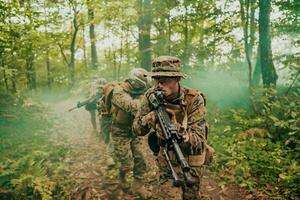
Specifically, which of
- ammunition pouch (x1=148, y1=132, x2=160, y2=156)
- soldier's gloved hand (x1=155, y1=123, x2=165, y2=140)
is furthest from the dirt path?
soldier's gloved hand (x1=155, y1=123, x2=165, y2=140)

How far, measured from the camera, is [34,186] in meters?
5.74

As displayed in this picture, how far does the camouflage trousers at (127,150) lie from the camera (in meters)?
6.31

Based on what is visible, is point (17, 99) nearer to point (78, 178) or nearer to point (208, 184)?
point (78, 178)

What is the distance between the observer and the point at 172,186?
4016mm

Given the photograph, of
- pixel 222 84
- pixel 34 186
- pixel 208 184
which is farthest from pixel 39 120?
pixel 222 84

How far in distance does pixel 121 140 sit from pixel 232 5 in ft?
26.5

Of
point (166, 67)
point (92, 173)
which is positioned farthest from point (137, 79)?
point (92, 173)

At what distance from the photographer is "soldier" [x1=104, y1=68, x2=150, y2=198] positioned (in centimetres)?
617

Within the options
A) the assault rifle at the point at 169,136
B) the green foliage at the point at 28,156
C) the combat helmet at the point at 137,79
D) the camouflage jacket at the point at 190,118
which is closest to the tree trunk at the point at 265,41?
the combat helmet at the point at 137,79

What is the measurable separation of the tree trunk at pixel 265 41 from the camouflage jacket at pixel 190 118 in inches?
292

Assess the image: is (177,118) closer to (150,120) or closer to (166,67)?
(150,120)

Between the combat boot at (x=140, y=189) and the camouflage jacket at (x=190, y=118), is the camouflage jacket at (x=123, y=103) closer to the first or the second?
the combat boot at (x=140, y=189)

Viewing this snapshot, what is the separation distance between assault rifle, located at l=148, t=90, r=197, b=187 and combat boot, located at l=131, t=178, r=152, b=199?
2630mm

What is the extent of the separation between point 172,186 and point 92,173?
3.97 metres
